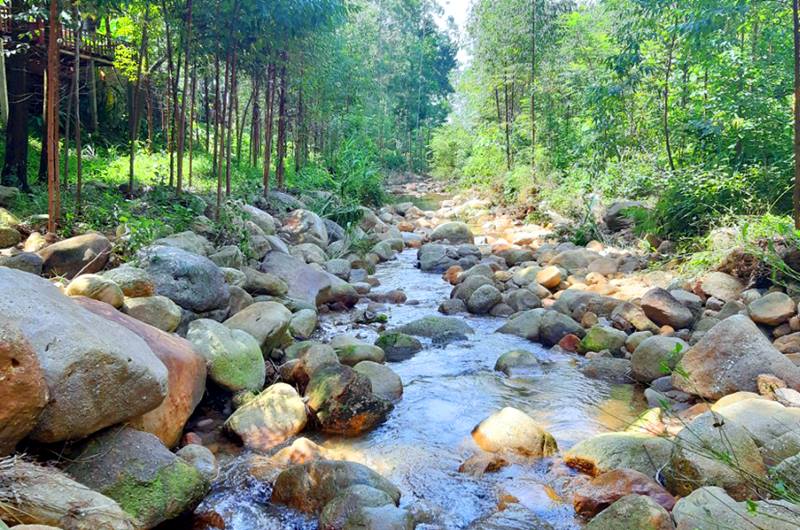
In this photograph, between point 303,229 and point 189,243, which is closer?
point 189,243

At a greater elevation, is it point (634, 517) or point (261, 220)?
point (261, 220)

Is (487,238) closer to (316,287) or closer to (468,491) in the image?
(316,287)

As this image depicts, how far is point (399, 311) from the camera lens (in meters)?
8.77

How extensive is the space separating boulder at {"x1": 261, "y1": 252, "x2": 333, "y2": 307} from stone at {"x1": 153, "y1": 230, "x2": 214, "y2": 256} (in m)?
0.90

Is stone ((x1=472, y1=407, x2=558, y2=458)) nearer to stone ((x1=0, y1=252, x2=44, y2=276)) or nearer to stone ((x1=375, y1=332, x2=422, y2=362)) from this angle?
stone ((x1=375, y1=332, x2=422, y2=362))

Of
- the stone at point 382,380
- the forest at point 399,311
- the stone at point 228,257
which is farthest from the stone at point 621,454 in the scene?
the stone at point 228,257

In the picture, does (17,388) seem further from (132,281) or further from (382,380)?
(382,380)

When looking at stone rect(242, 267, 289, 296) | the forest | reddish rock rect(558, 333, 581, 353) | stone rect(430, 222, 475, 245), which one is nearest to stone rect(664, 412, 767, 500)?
the forest

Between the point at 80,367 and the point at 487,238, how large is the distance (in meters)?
12.7

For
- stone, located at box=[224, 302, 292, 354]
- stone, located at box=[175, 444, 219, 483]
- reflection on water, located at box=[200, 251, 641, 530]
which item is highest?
stone, located at box=[224, 302, 292, 354]

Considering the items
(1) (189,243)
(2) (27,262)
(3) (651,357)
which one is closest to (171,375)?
(2) (27,262)

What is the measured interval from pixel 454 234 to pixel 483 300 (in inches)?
243

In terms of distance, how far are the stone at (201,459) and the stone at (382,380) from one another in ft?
5.57

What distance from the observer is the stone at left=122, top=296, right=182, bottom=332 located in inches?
196
